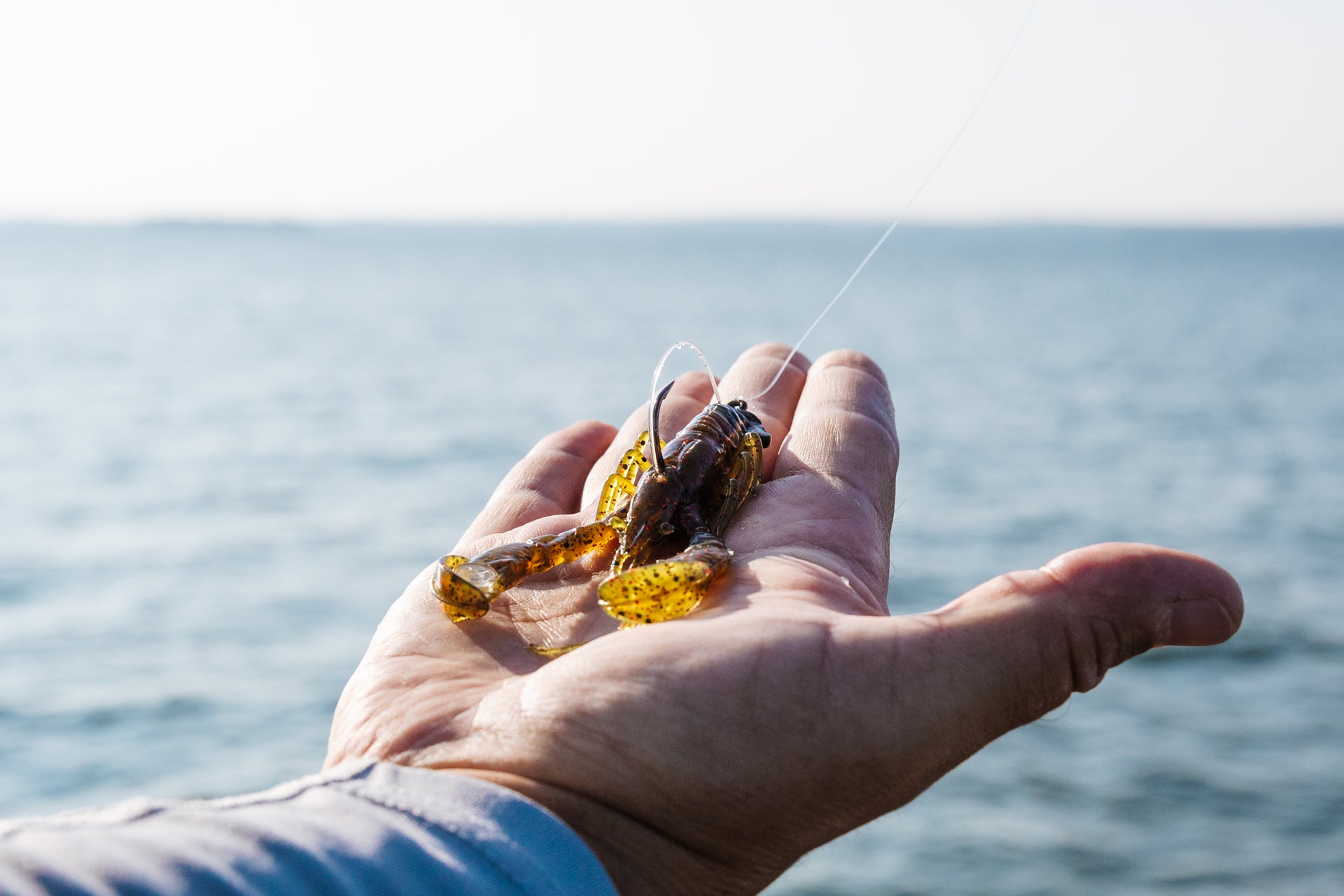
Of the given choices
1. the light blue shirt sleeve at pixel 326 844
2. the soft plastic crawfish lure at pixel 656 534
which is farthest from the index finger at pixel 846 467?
the light blue shirt sleeve at pixel 326 844

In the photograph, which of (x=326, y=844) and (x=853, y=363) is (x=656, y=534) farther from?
(x=326, y=844)

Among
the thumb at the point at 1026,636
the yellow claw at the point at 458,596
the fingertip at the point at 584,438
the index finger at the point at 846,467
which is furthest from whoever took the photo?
the fingertip at the point at 584,438

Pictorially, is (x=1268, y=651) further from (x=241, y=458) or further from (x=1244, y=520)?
(x=241, y=458)

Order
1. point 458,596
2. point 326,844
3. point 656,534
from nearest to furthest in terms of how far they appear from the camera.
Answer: point 326,844
point 458,596
point 656,534

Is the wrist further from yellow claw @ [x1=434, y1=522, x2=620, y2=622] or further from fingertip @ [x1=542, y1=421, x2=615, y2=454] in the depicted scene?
fingertip @ [x1=542, y1=421, x2=615, y2=454]

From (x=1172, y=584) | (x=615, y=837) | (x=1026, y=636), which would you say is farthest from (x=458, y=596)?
(x=1172, y=584)

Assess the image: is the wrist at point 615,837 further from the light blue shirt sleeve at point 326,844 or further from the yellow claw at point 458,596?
the yellow claw at point 458,596

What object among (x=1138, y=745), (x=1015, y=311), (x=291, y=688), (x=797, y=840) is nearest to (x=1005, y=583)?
(x=797, y=840)
